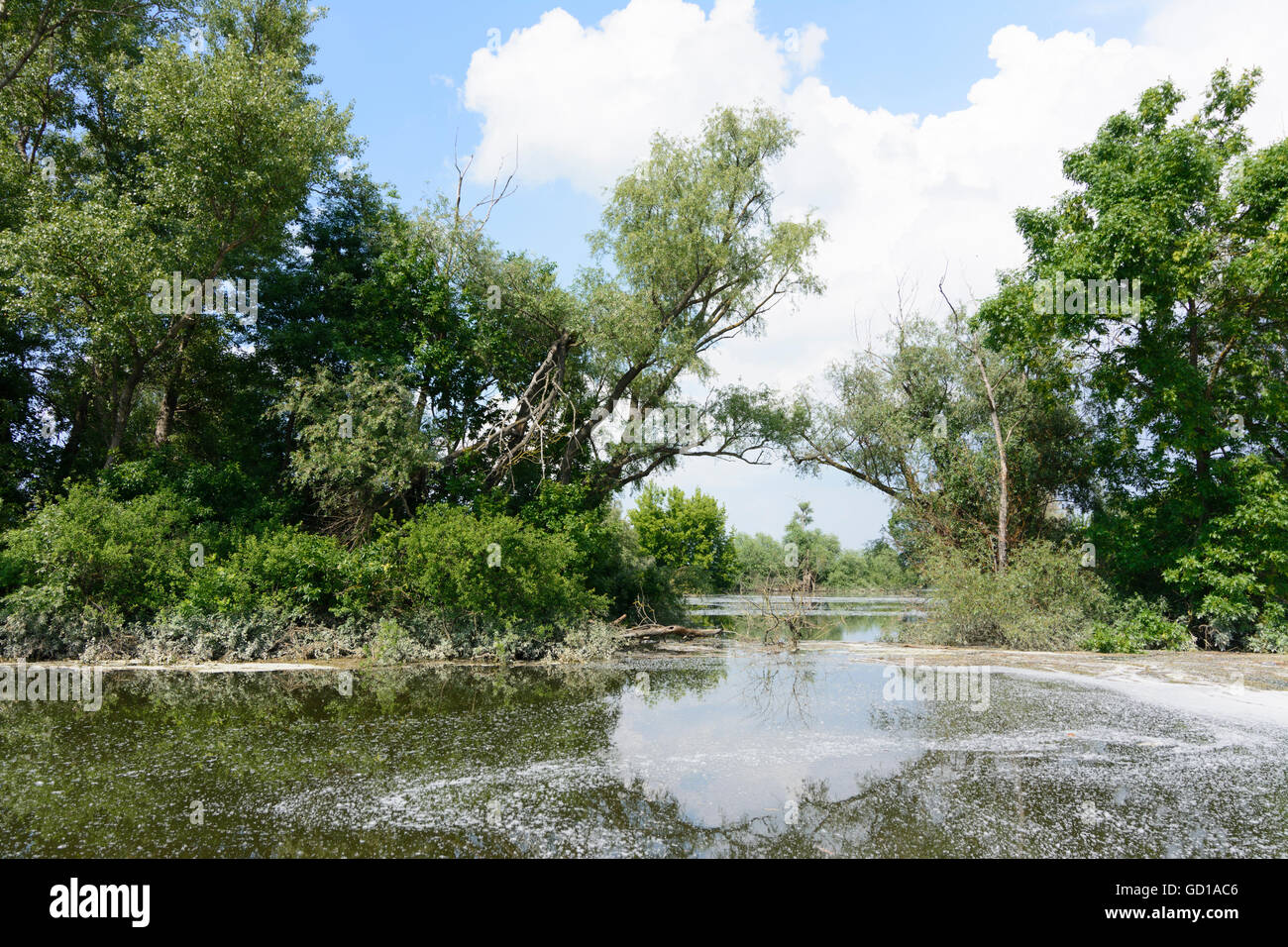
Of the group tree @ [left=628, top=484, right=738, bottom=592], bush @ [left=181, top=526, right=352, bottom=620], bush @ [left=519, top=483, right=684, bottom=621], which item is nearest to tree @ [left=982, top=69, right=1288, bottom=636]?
bush @ [left=519, top=483, right=684, bottom=621]

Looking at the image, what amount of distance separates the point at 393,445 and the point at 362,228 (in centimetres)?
706

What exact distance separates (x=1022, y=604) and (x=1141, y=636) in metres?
2.37

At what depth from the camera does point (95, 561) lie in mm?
13055

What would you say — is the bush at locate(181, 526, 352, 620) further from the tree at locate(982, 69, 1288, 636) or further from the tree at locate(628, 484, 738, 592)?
the tree at locate(628, 484, 738, 592)

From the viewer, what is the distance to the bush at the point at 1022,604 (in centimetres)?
1590

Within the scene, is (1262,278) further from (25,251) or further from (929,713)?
(25,251)

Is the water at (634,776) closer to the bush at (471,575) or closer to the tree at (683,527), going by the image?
the bush at (471,575)

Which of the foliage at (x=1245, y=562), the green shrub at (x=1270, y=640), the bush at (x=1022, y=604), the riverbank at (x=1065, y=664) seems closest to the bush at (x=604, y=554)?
the riverbank at (x=1065, y=664)

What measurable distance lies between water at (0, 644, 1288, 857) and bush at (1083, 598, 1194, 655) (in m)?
6.20

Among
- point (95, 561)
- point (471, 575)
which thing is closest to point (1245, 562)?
point (471, 575)

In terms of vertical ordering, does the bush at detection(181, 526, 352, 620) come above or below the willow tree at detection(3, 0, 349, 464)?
below

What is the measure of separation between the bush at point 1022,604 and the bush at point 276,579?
1407cm

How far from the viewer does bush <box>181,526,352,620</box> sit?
13.6 m
